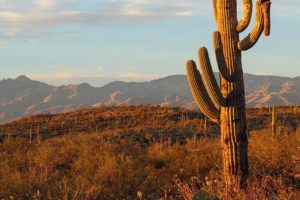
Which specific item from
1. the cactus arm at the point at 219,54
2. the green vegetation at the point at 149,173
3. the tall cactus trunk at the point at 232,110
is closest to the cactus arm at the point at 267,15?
the tall cactus trunk at the point at 232,110

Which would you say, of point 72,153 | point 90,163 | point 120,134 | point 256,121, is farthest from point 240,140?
point 256,121

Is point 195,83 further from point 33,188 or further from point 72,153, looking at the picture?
point 72,153

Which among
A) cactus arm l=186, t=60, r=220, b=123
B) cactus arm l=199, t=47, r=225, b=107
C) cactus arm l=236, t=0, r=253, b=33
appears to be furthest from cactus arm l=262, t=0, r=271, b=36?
cactus arm l=186, t=60, r=220, b=123

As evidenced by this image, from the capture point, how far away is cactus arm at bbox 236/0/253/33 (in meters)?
9.43

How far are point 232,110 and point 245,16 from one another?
6.01 ft

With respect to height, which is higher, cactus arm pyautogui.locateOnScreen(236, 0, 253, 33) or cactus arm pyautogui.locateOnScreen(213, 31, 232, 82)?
cactus arm pyautogui.locateOnScreen(236, 0, 253, 33)

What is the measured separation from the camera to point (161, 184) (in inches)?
438

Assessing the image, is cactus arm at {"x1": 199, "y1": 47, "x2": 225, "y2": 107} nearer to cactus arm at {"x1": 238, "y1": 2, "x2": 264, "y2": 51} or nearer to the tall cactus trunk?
the tall cactus trunk

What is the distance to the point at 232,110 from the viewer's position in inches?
369

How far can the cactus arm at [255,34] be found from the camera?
9194 millimetres

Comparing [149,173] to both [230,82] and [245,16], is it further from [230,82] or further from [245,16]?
[245,16]

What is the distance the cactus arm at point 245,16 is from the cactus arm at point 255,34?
18 centimetres

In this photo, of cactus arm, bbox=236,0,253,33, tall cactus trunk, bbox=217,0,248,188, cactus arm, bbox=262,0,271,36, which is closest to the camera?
cactus arm, bbox=262,0,271,36

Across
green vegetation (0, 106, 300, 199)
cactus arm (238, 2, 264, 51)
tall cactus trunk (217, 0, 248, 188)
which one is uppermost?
cactus arm (238, 2, 264, 51)
